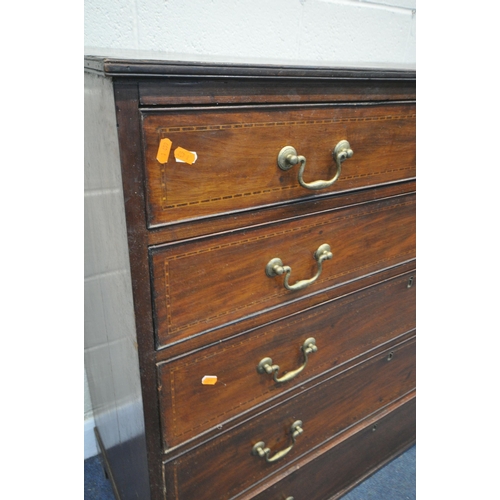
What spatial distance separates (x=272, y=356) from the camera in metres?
0.85

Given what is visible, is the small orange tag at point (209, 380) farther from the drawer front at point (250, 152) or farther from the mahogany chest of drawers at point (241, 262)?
the drawer front at point (250, 152)

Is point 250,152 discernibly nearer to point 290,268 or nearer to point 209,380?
point 290,268

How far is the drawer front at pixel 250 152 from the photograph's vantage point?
0.61 m

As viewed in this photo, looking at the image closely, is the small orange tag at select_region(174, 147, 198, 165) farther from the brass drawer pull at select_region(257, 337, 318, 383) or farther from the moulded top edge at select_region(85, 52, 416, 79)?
the brass drawer pull at select_region(257, 337, 318, 383)

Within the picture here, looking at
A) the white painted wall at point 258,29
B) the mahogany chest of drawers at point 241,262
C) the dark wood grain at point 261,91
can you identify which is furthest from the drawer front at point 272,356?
the white painted wall at point 258,29

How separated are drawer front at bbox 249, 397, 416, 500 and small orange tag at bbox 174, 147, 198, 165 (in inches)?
28.2

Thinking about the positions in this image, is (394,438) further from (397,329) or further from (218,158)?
(218,158)

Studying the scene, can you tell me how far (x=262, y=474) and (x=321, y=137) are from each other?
692mm

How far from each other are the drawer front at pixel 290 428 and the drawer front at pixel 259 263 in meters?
0.25

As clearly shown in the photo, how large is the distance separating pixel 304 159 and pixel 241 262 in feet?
0.62

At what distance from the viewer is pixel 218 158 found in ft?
2.11

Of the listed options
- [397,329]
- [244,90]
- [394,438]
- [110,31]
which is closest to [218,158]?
[244,90]

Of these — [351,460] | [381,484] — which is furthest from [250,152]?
[381,484]

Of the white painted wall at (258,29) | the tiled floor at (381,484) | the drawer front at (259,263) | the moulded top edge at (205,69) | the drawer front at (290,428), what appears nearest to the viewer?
the moulded top edge at (205,69)
